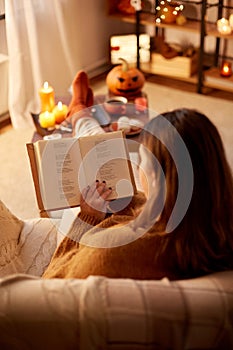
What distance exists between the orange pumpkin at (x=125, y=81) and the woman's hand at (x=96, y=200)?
1.39 m

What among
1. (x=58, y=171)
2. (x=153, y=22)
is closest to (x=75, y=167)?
(x=58, y=171)

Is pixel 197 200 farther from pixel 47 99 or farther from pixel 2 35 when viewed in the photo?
pixel 2 35

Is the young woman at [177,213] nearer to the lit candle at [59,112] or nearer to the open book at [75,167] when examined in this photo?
the open book at [75,167]

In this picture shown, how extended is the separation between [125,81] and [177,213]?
191 cm

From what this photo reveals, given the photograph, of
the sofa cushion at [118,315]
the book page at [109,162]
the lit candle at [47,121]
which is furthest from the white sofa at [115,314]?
the lit candle at [47,121]

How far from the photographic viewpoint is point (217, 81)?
11.4 feet

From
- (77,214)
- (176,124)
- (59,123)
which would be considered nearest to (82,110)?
(59,123)

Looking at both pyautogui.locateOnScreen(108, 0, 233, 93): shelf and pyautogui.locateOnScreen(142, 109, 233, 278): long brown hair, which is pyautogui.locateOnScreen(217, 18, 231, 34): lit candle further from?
pyautogui.locateOnScreen(142, 109, 233, 278): long brown hair

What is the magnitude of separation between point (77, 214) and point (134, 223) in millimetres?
446

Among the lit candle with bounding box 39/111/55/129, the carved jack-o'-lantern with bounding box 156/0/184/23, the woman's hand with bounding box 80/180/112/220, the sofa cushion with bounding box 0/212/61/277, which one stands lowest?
the lit candle with bounding box 39/111/55/129

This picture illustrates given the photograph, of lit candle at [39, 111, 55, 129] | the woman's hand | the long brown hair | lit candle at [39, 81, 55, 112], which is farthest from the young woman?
lit candle at [39, 81, 55, 112]

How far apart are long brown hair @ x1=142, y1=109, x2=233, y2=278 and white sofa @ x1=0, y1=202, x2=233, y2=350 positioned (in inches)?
3.7

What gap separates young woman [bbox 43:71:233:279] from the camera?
1.05 metres

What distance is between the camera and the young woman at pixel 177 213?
3.46 ft
